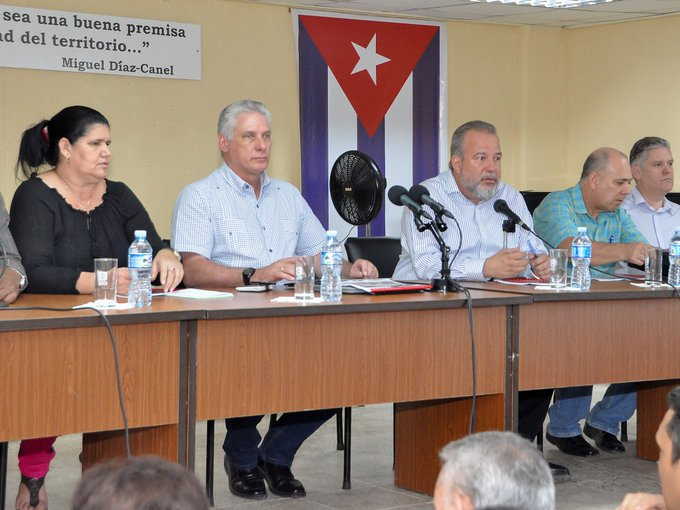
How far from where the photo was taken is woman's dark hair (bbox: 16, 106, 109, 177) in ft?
12.2

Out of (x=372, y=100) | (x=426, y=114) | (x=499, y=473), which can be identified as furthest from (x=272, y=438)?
(x=426, y=114)

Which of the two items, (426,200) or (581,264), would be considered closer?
(426,200)

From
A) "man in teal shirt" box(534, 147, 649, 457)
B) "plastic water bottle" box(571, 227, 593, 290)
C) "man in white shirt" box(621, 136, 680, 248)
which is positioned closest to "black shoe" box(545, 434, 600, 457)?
"man in teal shirt" box(534, 147, 649, 457)

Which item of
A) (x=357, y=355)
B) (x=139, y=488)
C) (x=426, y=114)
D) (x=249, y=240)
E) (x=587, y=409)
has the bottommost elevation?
(x=587, y=409)

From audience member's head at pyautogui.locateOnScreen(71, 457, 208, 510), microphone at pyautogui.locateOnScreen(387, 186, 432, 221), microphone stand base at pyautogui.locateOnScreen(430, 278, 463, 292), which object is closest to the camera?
audience member's head at pyautogui.locateOnScreen(71, 457, 208, 510)

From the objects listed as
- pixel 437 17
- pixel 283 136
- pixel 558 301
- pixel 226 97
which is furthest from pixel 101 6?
pixel 558 301

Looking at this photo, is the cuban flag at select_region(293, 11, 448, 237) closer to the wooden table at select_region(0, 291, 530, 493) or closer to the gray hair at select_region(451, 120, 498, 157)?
the gray hair at select_region(451, 120, 498, 157)

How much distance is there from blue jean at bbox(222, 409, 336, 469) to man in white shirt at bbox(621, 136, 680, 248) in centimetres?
205

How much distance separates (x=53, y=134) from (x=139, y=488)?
280cm

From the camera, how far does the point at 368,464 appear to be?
455cm

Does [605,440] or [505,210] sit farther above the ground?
[505,210]

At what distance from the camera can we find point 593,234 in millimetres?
4859

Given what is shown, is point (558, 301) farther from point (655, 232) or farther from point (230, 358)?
point (655, 232)

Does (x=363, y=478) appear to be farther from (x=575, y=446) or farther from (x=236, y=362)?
(x=236, y=362)
